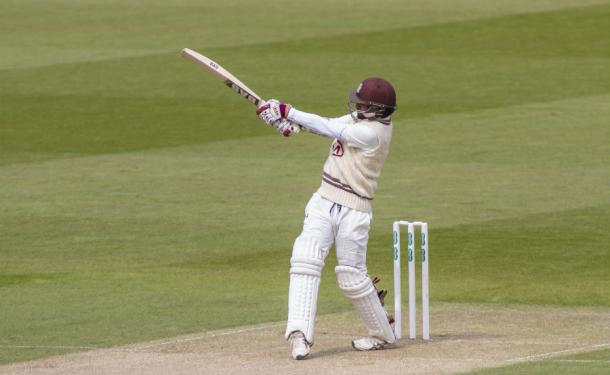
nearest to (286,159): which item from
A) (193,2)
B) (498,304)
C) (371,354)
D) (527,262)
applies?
(527,262)

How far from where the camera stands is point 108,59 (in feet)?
85.4

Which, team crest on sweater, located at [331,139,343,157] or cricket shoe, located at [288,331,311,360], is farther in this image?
team crest on sweater, located at [331,139,343,157]

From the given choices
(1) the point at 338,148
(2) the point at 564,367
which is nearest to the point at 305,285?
(1) the point at 338,148

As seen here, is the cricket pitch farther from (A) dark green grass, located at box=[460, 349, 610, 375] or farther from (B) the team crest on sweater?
(B) the team crest on sweater

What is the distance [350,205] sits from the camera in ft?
35.4

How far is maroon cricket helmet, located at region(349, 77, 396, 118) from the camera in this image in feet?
35.2

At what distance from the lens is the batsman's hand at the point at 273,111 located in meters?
10.7

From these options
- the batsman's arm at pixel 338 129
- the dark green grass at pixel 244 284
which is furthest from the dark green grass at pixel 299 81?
the batsman's arm at pixel 338 129

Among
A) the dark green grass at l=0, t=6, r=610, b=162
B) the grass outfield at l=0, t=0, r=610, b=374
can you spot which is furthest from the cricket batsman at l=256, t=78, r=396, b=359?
the dark green grass at l=0, t=6, r=610, b=162

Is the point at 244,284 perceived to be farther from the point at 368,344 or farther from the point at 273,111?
the point at 273,111

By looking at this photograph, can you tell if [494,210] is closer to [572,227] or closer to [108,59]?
[572,227]

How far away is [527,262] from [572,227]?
1.64 metres

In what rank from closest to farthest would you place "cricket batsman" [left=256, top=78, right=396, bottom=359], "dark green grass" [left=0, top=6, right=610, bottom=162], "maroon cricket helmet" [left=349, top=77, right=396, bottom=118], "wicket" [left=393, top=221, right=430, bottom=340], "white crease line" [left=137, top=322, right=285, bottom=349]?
"cricket batsman" [left=256, top=78, right=396, bottom=359]
"maroon cricket helmet" [left=349, top=77, right=396, bottom=118]
"wicket" [left=393, top=221, right=430, bottom=340]
"white crease line" [left=137, top=322, right=285, bottom=349]
"dark green grass" [left=0, top=6, right=610, bottom=162]

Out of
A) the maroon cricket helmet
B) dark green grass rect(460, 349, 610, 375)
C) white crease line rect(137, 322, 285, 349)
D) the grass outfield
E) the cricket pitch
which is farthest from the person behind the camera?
the grass outfield
